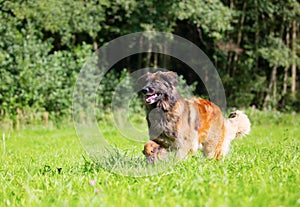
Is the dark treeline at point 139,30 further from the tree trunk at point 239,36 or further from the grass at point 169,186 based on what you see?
the grass at point 169,186

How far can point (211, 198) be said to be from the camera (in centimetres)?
324

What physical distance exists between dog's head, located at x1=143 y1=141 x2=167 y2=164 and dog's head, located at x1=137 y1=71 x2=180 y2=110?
1.65 feet

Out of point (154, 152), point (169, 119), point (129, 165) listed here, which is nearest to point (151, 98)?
point (169, 119)

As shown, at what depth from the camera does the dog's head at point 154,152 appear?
212 inches

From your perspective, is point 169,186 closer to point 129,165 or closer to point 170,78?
point 129,165

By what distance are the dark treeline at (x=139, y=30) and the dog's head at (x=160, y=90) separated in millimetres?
9463

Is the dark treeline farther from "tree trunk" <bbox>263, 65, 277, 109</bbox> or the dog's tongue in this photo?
the dog's tongue

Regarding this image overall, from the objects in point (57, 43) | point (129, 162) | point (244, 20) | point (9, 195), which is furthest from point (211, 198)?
point (244, 20)


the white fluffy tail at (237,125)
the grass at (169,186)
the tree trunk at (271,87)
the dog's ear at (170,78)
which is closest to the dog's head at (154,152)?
the grass at (169,186)

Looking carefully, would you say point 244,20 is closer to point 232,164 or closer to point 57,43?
point 57,43

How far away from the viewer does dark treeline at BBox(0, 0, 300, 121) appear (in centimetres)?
1508

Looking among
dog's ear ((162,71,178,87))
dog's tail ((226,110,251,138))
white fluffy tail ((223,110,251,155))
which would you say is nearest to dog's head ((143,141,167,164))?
dog's ear ((162,71,178,87))

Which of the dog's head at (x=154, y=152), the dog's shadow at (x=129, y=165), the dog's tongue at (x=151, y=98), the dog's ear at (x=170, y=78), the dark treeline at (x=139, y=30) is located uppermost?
the dark treeline at (x=139, y=30)

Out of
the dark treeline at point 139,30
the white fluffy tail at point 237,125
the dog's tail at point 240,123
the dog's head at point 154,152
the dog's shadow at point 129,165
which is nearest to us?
the dog's shadow at point 129,165
